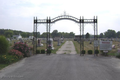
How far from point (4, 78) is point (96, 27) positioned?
1275cm

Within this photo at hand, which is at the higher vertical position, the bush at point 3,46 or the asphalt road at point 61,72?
the bush at point 3,46

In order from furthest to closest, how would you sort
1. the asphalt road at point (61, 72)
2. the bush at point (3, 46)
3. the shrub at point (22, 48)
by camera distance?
the shrub at point (22, 48)
the bush at point (3, 46)
the asphalt road at point (61, 72)

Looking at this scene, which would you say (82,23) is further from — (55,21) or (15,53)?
(15,53)

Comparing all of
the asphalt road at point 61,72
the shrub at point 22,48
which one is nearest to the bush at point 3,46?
the asphalt road at point 61,72

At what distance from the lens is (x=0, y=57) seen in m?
11.4

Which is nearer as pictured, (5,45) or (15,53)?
(5,45)

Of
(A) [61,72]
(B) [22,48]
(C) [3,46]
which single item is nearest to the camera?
(A) [61,72]

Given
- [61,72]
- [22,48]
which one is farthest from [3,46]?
[61,72]

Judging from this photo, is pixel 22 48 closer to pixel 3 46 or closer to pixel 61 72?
pixel 3 46

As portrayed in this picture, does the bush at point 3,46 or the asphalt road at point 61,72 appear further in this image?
the bush at point 3,46

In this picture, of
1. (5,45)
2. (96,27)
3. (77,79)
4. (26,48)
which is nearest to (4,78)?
(77,79)

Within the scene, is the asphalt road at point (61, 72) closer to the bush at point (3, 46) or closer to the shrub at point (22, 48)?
the bush at point (3, 46)

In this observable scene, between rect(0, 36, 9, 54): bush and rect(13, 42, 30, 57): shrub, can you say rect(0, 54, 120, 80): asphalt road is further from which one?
rect(13, 42, 30, 57): shrub

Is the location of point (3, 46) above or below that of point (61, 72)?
above
